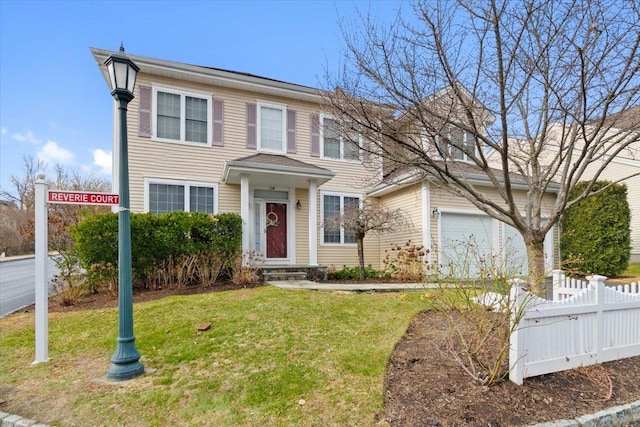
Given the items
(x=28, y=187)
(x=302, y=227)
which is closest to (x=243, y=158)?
(x=302, y=227)

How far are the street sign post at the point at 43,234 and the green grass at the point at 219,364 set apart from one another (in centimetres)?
30

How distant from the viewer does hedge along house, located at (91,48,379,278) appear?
10422 mm

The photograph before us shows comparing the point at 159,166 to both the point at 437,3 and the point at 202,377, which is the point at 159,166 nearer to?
the point at 202,377

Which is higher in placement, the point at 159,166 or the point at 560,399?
the point at 159,166

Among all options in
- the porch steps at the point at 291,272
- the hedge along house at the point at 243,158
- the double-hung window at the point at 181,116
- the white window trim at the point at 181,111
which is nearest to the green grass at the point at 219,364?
the porch steps at the point at 291,272

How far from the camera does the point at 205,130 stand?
1133 centimetres

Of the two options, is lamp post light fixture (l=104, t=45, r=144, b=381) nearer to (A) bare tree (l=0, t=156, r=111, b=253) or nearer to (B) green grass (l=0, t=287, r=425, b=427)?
(B) green grass (l=0, t=287, r=425, b=427)

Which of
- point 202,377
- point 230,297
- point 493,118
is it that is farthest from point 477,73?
point 230,297

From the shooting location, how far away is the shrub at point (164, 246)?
8.18 meters

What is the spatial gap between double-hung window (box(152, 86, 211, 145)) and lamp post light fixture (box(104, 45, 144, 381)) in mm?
7076

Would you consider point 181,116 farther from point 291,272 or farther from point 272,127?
point 291,272

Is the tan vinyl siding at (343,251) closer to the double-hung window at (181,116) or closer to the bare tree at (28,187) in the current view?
the double-hung window at (181,116)

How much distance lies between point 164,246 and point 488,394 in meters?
7.57

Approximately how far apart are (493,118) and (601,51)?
5.00 feet
